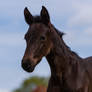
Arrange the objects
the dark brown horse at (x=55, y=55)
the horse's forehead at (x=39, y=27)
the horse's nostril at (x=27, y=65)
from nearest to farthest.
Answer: the horse's nostril at (x=27, y=65), the dark brown horse at (x=55, y=55), the horse's forehead at (x=39, y=27)

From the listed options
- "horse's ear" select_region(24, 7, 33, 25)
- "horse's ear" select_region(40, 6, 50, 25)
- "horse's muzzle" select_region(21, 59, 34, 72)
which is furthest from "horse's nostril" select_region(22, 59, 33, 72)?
"horse's ear" select_region(24, 7, 33, 25)

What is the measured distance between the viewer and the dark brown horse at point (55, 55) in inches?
418

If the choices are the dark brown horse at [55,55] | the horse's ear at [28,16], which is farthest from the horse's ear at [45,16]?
the horse's ear at [28,16]

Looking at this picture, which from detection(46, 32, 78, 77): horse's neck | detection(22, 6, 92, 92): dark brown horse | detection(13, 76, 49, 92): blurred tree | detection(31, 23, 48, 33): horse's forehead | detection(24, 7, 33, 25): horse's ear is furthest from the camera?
detection(13, 76, 49, 92): blurred tree

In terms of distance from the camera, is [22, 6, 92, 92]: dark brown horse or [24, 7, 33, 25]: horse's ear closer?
[22, 6, 92, 92]: dark brown horse

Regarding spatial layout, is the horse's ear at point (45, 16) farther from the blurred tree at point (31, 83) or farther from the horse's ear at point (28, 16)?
the blurred tree at point (31, 83)

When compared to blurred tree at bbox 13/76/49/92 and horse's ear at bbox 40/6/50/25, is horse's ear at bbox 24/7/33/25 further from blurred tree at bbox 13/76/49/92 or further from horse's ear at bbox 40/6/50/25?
blurred tree at bbox 13/76/49/92

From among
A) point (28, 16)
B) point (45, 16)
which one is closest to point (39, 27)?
point (45, 16)

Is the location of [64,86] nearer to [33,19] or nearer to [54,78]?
[54,78]

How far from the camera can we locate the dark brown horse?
10.6 meters

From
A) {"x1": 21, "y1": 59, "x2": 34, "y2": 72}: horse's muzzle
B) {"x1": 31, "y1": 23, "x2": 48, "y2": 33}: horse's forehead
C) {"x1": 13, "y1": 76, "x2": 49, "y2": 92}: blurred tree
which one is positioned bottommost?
{"x1": 13, "y1": 76, "x2": 49, "y2": 92}: blurred tree

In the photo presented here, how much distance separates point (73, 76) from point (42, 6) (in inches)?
78.0

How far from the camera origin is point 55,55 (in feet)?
36.2

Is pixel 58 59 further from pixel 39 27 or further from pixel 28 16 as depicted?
pixel 28 16
